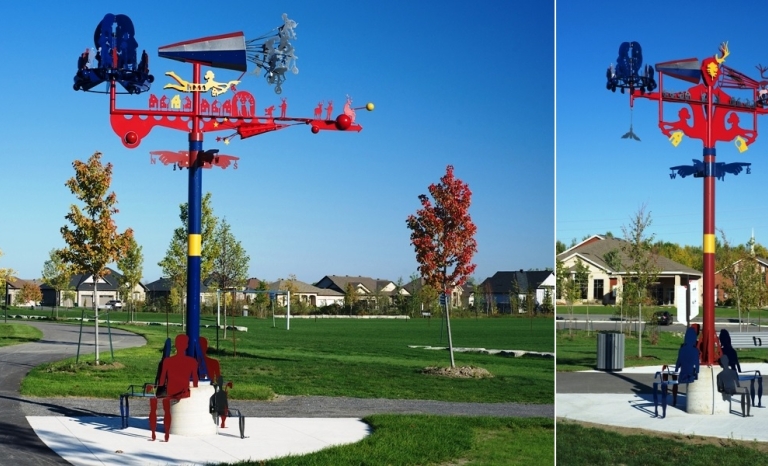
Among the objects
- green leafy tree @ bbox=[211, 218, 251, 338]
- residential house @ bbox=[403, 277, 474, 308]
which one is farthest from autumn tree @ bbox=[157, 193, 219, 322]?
residential house @ bbox=[403, 277, 474, 308]

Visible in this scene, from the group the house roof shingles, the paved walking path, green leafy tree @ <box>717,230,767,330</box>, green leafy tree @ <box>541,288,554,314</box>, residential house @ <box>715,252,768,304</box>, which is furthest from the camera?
green leafy tree @ <box>541,288,554,314</box>

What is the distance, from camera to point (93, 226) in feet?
64.5

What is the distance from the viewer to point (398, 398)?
48.4 ft

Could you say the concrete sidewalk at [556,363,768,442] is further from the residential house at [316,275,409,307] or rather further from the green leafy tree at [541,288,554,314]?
the residential house at [316,275,409,307]

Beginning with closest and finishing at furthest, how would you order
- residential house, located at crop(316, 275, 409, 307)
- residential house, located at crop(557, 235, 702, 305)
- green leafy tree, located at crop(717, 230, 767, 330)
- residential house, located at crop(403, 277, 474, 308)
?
green leafy tree, located at crop(717, 230, 767, 330)
residential house, located at crop(557, 235, 702, 305)
residential house, located at crop(403, 277, 474, 308)
residential house, located at crop(316, 275, 409, 307)

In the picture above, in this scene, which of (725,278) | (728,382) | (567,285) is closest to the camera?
(728,382)

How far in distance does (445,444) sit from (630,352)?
13.6m

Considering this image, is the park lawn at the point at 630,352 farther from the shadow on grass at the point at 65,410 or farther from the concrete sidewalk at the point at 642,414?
the shadow on grass at the point at 65,410

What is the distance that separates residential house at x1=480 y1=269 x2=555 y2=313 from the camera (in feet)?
183

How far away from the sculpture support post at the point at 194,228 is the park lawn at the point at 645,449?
4.33 metres

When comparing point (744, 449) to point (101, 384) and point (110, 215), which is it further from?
point (110, 215)

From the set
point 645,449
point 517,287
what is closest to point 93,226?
point 645,449

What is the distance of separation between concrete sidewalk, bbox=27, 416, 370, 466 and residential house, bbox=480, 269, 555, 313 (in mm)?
38533

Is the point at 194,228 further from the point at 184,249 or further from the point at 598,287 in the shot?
the point at 598,287
